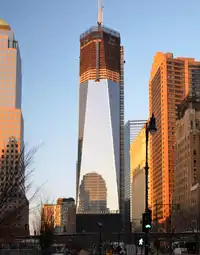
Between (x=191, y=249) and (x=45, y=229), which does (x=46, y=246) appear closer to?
(x=45, y=229)

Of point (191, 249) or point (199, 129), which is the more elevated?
point (199, 129)

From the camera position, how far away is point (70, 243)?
17875cm

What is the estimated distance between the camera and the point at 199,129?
200 metres

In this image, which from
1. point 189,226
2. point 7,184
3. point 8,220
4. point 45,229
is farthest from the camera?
point 189,226

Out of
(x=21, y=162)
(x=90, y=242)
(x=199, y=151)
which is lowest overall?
(x=90, y=242)

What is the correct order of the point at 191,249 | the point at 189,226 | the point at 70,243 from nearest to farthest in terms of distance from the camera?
the point at 191,249
the point at 189,226
the point at 70,243

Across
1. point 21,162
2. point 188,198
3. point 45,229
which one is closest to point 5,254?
point 21,162

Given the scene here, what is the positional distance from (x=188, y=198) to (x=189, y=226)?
2951 cm

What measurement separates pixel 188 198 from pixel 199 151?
17.7 metres

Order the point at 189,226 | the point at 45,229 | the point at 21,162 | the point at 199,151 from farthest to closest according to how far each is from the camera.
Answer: the point at 199,151 → the point at 189,226 → the point at 45,229 → the point at 21,162

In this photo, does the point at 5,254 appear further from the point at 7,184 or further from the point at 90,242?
the point at 90,242

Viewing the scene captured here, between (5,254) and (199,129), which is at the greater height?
(199,129)

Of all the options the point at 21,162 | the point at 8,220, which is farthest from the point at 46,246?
the point at 21,162

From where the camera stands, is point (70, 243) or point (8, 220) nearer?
point (8, 220)
